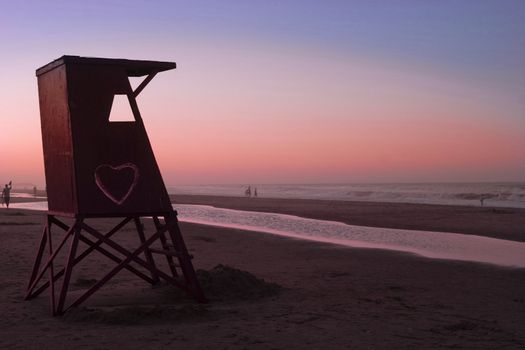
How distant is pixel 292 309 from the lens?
9438 millimetres

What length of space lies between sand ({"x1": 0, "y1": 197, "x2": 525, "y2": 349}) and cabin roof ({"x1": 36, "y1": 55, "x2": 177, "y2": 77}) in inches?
146

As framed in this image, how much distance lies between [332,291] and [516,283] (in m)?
4.03

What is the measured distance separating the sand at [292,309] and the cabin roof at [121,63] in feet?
12.1

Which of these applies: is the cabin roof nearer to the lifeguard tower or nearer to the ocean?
the lifeguard tower

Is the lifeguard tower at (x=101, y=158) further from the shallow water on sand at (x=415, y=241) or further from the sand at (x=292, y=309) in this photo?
the shallow water on sand at (x=415, y=241)

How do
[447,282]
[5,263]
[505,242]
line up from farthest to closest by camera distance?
[505,242] < [5,263] < [447,282]

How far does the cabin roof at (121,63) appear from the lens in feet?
30.4

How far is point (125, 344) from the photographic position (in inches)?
283

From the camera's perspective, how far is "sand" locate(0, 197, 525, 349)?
7.47 metres

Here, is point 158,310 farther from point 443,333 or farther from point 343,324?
point 443,333

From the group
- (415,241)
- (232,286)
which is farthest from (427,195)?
(232,286)

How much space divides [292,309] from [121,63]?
15.3ft

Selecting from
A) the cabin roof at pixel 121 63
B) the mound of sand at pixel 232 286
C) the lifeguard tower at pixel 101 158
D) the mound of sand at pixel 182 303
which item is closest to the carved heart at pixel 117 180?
the lifeguard tower at pixel 101 158

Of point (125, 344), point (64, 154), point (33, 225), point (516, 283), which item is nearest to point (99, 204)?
point (64, 154)
